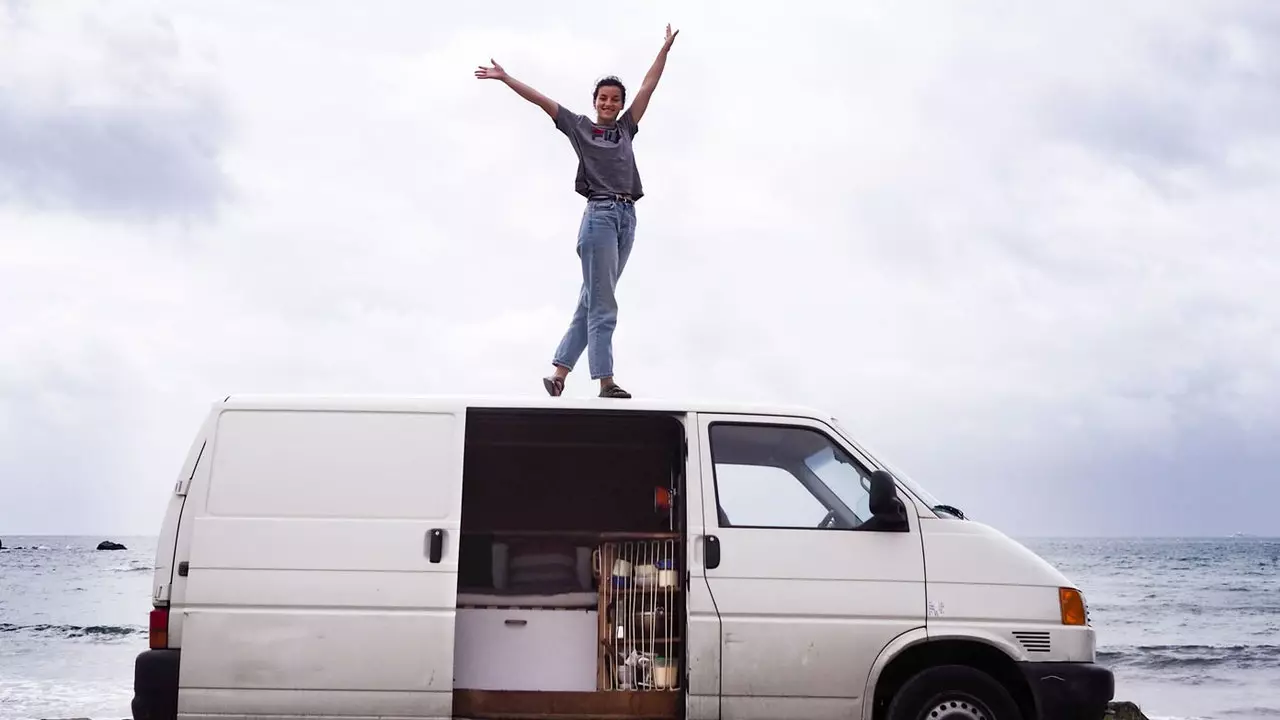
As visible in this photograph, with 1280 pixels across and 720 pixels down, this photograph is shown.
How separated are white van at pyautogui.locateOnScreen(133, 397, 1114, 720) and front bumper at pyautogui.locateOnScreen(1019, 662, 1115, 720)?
0.01m

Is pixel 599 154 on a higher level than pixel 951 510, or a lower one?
higher

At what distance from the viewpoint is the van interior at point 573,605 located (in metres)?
6.25

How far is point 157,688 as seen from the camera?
19.3 ft

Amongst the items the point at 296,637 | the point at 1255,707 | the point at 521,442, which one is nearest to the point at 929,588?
the point at 521,442

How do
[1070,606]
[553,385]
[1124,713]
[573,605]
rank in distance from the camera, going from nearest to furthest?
[1070,606]
[573,605]
[553,385]
[1124,713]

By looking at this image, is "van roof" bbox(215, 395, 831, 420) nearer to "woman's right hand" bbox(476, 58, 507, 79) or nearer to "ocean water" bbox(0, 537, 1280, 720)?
"woman's right hand" bbox(476, 58, 507, 79)

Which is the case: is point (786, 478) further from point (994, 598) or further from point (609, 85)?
point (609, 85)

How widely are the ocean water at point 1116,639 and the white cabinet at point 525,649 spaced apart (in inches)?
369

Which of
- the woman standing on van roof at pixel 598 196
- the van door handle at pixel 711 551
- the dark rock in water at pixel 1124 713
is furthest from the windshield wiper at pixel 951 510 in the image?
the dark rock in water at pixel 1124 713

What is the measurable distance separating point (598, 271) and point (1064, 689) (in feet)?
12.1

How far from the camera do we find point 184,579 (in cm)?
596

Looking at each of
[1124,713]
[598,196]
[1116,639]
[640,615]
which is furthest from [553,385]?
[1116,639]

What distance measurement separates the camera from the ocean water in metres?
17.1

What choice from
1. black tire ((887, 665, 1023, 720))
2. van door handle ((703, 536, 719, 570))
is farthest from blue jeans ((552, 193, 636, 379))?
black tire ((887, 665, 1023, 720))
